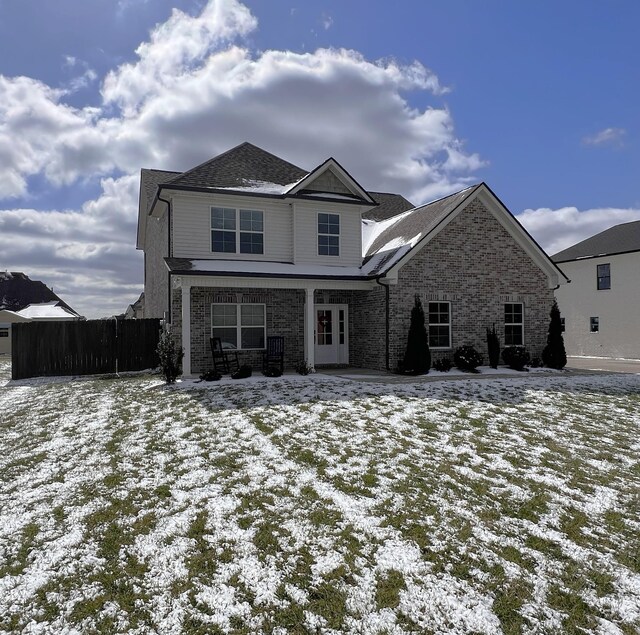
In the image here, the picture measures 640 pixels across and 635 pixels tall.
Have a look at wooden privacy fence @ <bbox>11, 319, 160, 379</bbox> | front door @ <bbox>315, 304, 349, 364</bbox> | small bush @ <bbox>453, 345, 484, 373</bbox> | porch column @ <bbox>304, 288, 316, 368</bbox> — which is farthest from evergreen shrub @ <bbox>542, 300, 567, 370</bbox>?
wooden privacy fence @ <bbox>11, 319, 160, 379</bbox>

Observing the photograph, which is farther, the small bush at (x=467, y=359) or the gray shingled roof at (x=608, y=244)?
A: the gray shingled roof at (x=608, y=244)

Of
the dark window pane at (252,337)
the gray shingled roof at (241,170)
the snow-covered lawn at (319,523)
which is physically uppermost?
the gray shingled roof at (241,170)

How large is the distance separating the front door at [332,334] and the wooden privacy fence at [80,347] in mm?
5649

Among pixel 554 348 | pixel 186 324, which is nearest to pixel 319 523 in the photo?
pixel 186 324

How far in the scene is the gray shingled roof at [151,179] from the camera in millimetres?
18594

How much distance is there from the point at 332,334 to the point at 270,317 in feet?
8.21

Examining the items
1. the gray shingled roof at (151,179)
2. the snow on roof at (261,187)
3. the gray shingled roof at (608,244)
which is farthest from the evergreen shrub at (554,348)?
the gray shingled roof at (151,179)

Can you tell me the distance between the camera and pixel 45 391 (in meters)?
12.0

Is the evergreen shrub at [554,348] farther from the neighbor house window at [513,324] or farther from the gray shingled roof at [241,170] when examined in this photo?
the gray shingled roof at [241,170]

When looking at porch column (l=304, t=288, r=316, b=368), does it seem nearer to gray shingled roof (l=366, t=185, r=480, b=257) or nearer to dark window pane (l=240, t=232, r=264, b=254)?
dark window pane (l=240, t=232, r=264, b=254)

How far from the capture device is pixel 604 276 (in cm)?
2466

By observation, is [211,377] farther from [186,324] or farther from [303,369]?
[303,369]

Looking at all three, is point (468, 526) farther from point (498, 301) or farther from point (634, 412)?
point (498, 301)

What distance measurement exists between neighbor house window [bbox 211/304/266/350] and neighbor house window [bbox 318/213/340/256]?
2.98 m
